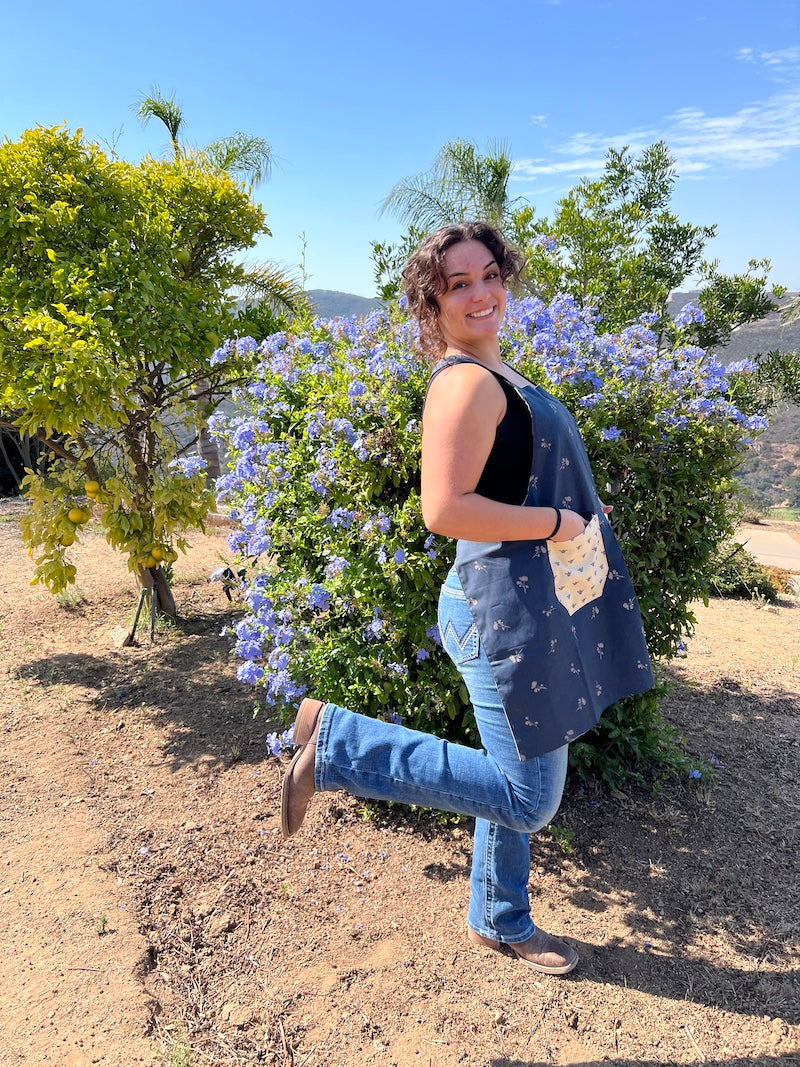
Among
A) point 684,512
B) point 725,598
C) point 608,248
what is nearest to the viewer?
point 684,512

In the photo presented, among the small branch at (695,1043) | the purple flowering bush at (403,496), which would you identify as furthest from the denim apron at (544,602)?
the small branch at (695,1043)

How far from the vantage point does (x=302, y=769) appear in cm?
166

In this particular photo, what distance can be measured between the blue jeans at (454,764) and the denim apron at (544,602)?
Answer: 0.06 m

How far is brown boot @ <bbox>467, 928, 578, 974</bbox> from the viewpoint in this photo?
1937 mm

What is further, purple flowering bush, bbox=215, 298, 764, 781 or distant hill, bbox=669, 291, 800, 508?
distant hill, bbox=669, 291, 800, 508

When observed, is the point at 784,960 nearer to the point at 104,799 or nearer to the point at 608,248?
the point at 104,799

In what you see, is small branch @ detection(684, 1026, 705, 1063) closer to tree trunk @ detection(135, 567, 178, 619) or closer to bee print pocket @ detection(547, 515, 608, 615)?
bee print pocket @ detection(547, 515, 608, 615)

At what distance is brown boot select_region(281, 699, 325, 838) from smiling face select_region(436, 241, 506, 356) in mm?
915

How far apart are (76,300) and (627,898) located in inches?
130

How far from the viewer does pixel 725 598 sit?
5715mm

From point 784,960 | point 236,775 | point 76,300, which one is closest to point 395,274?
point 76,300

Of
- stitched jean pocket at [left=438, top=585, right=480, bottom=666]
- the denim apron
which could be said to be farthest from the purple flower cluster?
the denim apron

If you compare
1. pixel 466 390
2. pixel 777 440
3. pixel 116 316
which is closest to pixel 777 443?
pixel 777 440

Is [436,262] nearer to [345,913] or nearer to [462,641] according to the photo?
[462,641]
